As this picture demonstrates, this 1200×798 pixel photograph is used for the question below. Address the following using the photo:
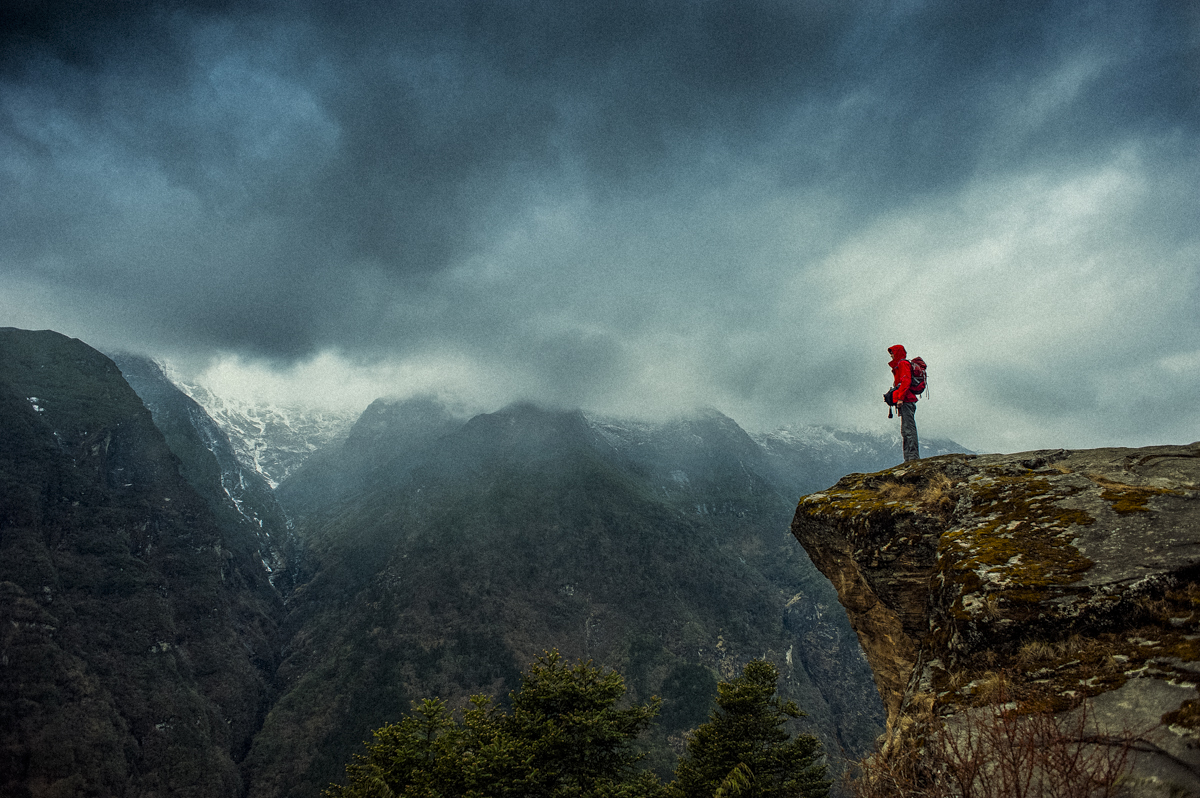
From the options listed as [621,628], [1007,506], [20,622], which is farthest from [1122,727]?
[621,628]

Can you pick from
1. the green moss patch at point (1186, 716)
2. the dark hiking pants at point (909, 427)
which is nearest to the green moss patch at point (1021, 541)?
the green moss patch at point (1186, 716)

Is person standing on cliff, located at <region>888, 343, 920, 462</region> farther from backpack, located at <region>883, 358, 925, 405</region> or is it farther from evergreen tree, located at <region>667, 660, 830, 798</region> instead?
evergreen tree, located at <region>667, 660, 830, 798</region>

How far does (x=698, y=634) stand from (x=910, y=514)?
180600 millimetres

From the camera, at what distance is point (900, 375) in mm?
15820

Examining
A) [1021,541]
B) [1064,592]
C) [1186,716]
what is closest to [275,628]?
[1021,541]

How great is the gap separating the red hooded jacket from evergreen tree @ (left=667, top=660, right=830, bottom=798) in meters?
14.2

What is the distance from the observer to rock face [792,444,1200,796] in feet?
13.4

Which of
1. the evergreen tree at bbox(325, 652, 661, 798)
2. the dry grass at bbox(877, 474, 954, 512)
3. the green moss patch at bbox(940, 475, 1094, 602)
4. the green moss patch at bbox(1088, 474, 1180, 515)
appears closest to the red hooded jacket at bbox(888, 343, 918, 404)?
the dry grass at bbox(877, 474, 954, 512)

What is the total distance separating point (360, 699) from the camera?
136m

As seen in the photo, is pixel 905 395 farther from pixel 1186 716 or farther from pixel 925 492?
pixel 1186 716

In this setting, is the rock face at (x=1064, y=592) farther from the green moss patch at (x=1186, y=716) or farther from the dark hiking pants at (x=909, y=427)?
the dark hiking pants at (x=909, y=427)

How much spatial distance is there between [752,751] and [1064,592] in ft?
67.2

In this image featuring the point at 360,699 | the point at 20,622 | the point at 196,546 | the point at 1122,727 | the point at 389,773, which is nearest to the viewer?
the point at 1122,727

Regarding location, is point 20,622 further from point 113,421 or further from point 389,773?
point 389,773
